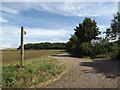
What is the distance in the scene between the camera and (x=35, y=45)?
100500mm

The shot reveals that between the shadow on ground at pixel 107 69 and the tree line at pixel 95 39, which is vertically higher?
the tree line at pixel 95 39

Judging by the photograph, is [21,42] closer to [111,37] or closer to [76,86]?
[76,86]

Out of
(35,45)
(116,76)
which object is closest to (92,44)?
(116,76)

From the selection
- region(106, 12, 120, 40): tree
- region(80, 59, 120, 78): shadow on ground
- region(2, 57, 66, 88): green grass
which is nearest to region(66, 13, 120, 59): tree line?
region(106, 12, 120, 40): tree

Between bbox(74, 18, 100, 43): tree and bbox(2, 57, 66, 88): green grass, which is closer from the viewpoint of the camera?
bbox(2, 57, 66, 88): green grass

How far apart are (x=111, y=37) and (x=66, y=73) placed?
1256cm

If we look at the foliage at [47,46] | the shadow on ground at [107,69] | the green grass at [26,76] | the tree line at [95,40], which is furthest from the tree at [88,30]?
the foliage at [47,46]

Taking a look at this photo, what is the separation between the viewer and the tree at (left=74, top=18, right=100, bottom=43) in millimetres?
24156

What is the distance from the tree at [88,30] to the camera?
24.2 meters

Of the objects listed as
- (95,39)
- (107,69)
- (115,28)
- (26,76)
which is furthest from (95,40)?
(26,76)

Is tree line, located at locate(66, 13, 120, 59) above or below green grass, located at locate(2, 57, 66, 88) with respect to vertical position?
above

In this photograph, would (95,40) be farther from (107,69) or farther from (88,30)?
(107,69)

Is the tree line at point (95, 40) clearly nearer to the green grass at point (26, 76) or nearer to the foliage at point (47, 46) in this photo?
the green grass at point (26, 76)

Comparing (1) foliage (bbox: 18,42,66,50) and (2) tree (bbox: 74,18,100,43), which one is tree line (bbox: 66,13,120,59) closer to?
(2) tree (bbox: 74,18,100,43)
